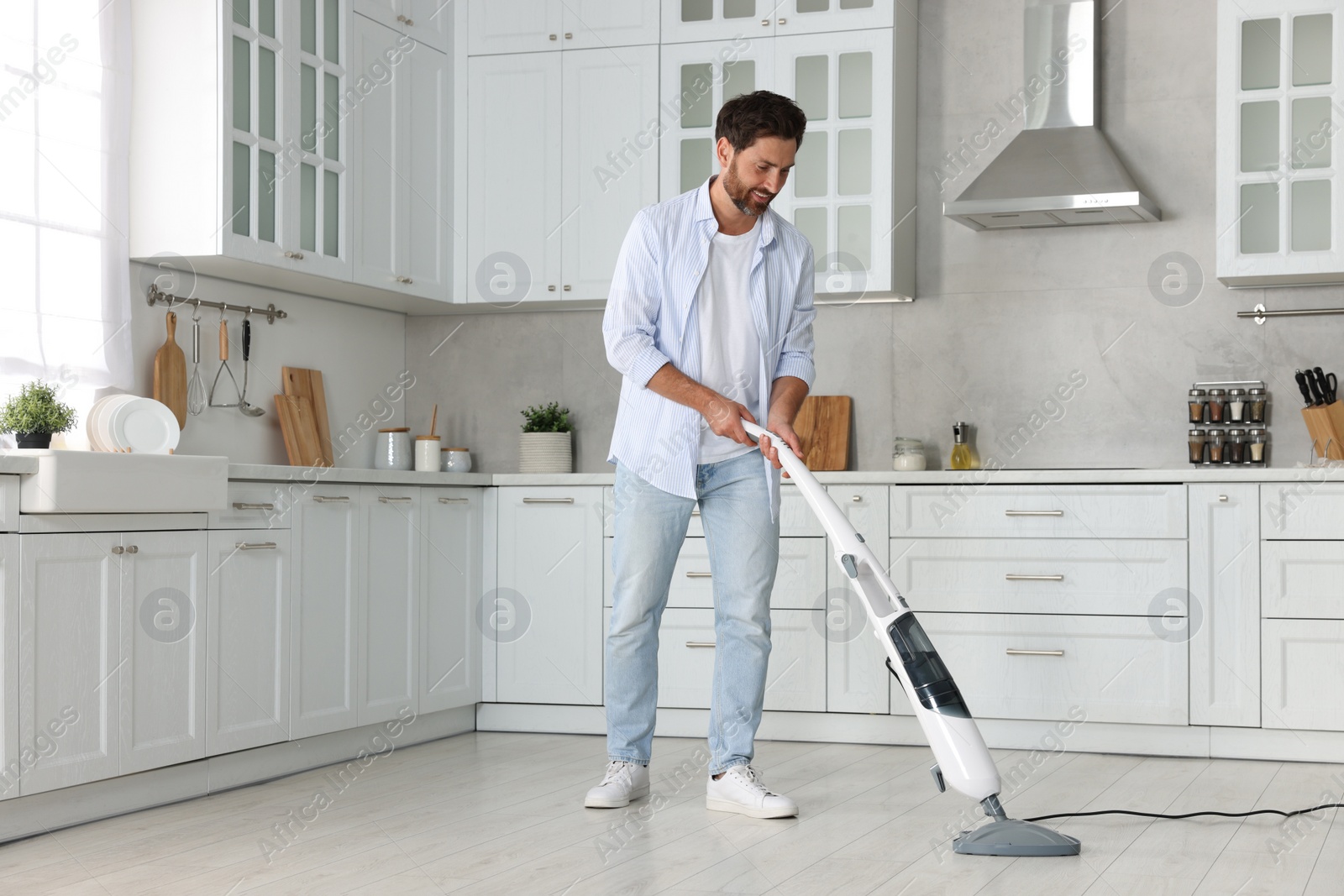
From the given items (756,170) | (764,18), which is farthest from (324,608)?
(764,18)

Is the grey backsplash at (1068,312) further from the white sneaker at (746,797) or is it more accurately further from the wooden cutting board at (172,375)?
the wooden cutting board at (172,375)

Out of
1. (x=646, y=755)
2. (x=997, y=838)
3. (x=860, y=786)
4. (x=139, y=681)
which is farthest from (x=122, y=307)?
(x=997, y=838)

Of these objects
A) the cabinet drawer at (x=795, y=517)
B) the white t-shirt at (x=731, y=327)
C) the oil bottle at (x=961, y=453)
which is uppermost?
the white t-shirt at (x=731, y=327)

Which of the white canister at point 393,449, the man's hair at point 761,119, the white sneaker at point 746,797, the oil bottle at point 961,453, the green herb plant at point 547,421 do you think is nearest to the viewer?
the man's hair at point 761,119

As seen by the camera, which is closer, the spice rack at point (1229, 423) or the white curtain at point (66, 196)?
the white curtain at point (66, 196)

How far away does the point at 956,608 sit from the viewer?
13.1ft

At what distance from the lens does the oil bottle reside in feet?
14.5

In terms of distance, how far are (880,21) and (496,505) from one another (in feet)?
6.27

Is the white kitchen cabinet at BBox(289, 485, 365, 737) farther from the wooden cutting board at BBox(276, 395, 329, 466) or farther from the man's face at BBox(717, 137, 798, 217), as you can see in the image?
the man's face at BBox(717, 137, 798, 217)

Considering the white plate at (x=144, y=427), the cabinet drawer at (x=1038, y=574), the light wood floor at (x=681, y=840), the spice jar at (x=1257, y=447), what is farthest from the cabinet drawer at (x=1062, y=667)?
the white plate at (x=144, y=427)

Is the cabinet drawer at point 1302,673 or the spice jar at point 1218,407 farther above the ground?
the spice jar at point 1218,407

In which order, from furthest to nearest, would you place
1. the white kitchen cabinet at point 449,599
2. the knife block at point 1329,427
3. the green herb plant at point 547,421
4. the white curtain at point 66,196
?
the green herb plant at point 547,421, the white kitchen cabinet at point 449,599, the knife block at point 1329,427, the white curtain at point 66,196

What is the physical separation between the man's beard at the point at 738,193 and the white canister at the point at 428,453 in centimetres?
205

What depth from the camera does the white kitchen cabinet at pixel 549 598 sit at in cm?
432
